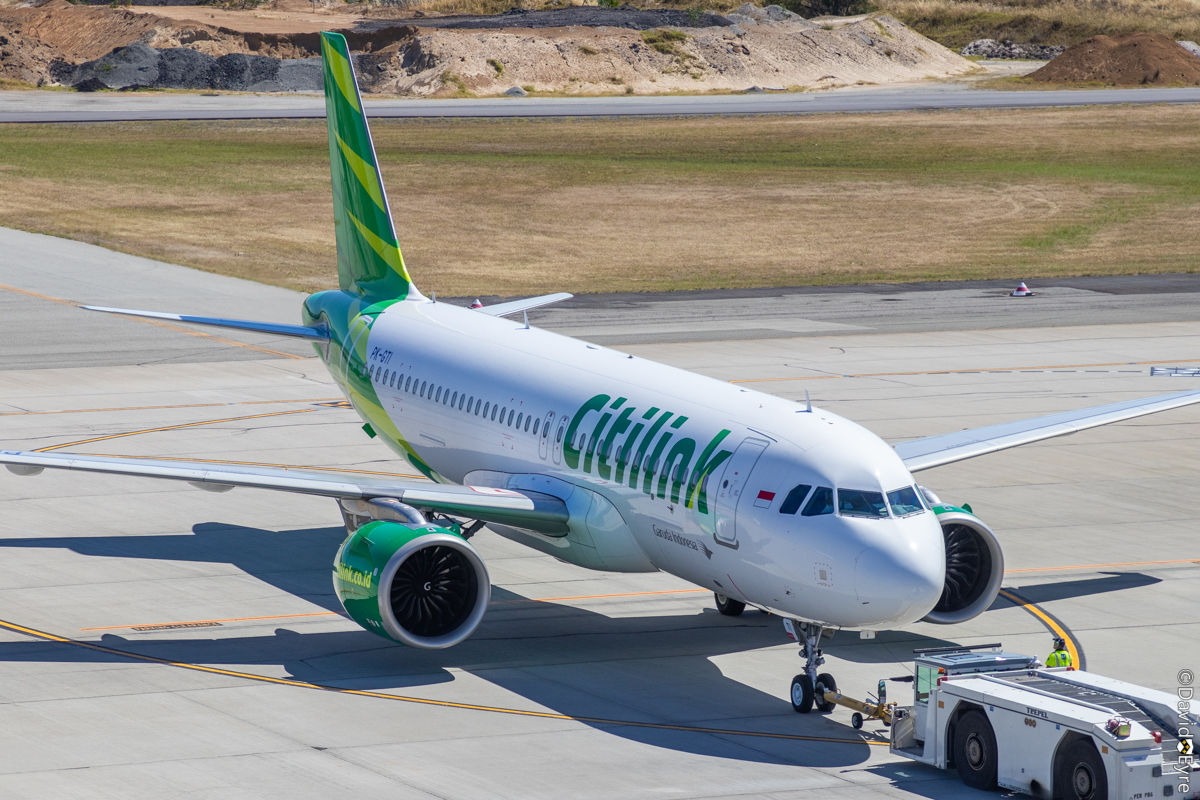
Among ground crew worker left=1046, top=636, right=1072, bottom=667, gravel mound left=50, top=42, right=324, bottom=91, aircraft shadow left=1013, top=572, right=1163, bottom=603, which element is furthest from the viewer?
gravel mound left=50, top=42, right=324, bottom=91

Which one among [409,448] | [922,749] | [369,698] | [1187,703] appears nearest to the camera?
[1187,703]

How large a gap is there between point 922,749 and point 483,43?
127 meters

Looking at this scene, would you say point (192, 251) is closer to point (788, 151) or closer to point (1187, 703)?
point (788, 151)

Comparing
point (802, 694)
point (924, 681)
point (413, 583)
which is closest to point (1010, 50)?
point (413, 583)

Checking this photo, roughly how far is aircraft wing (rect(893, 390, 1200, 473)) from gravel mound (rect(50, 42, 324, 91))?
382 feet

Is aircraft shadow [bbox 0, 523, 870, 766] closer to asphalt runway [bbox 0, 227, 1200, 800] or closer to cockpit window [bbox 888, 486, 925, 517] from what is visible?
asphalt runway [bbox 0, 227, 1200, 800]

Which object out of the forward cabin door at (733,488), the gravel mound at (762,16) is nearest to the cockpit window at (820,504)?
the forward cabin door at (733,488)

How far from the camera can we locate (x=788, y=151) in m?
106

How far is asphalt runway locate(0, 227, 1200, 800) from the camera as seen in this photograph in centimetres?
2019

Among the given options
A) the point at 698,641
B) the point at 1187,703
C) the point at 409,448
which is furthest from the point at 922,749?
the point at 409,448

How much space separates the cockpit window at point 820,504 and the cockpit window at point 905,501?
0.85 metres

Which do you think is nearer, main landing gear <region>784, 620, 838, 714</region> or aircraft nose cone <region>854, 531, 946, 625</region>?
aircraft nose cone <region>854, 531, 946, 625</region>

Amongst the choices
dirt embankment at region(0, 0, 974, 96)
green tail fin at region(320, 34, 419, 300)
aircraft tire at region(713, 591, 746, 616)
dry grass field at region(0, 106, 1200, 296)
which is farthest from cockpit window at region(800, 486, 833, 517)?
dirt embankment at region(0, 0, 974, 96)

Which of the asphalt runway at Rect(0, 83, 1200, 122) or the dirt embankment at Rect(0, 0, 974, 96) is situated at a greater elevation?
the dirt embankment at Rect(0, 0, 974, 96)
